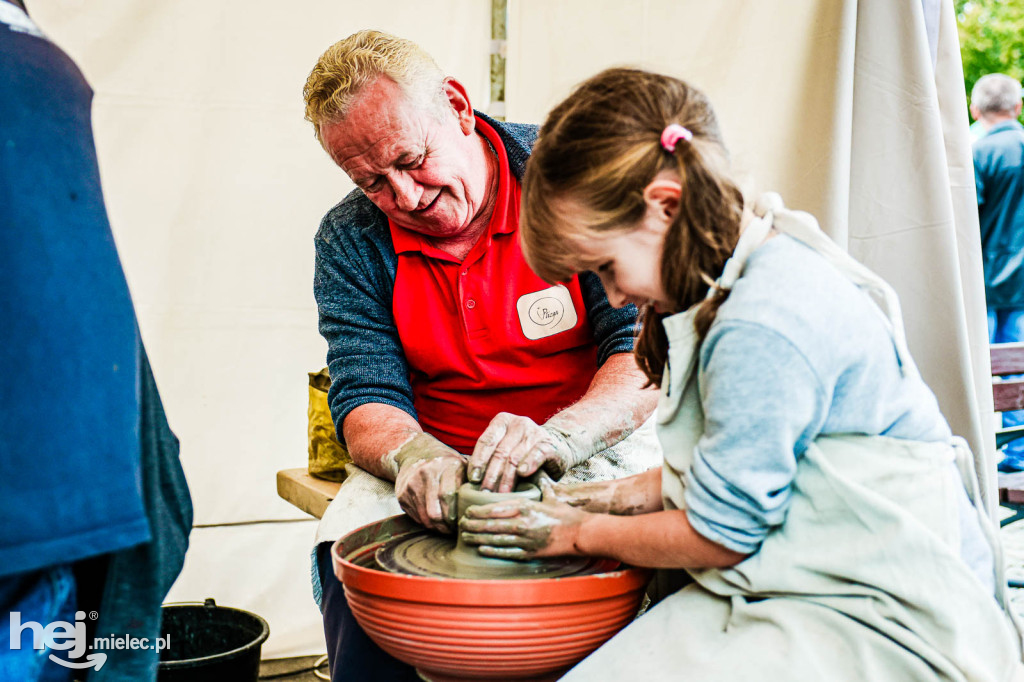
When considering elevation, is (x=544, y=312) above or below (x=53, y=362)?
below

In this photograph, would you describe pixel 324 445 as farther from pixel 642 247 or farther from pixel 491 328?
pixel 642 247

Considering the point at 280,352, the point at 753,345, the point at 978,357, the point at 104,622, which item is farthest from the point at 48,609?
the point at 978,357

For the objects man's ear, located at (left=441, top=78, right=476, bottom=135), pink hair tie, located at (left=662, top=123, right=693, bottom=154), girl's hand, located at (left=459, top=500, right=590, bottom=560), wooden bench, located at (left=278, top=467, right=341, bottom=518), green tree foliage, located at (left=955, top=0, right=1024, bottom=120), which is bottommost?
wooden bench, located at (left=278, top=467, right=341, bottom=518)

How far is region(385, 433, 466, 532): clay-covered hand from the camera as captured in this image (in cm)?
161

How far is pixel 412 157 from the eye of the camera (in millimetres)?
1901

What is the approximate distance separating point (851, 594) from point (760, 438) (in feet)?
0.84

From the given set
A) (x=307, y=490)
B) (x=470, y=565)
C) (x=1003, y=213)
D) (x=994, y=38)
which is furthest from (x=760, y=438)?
(x=994, y=38)

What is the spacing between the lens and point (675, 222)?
1.30 meters

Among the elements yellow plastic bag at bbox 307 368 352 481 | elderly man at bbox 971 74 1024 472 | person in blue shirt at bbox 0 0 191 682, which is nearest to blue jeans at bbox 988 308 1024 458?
elderly man at bbox 971 74 1024 472

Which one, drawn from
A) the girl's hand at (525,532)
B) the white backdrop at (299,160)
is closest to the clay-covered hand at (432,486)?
the girl's hand at (525,532)

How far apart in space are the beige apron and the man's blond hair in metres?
0.92

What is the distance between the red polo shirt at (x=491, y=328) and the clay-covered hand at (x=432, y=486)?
341mm

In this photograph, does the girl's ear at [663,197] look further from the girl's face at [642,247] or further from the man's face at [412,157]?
the man's face at [412,157]

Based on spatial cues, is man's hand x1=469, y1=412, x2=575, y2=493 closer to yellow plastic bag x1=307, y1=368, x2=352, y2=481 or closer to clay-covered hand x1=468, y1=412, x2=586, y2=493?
clay-covered hand x1=468, y1=412, x2=586, y2=493
